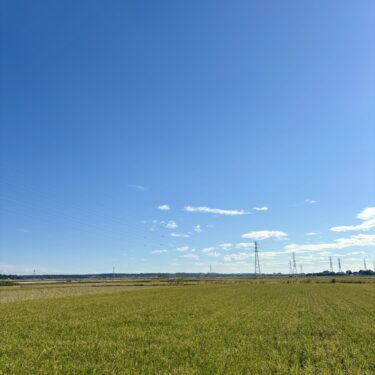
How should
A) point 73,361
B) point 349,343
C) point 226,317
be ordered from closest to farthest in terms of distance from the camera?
point 73,361 → point 349,343 → point 226,317

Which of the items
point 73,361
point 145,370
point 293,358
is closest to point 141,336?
point 73,361

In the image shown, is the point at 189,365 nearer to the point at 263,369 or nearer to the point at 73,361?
the point at 263,369

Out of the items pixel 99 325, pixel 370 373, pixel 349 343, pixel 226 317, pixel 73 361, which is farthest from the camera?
pixel 226 317

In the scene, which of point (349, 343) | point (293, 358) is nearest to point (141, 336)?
point (293, 358)

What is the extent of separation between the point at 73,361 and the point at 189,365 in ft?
18.6

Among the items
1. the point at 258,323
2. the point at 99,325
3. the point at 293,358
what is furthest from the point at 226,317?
the point at 293,358

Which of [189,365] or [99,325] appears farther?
[99,325]

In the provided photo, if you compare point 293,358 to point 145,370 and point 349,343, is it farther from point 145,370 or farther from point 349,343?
point 145,370

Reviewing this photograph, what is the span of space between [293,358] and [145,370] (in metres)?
7.31

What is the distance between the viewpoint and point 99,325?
2725 cm

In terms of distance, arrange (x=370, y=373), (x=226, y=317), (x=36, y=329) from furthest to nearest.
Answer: (x=226, y=317) < (x=36, y=329) < (x=370, y=373)

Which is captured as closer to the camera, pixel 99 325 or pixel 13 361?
pixel 13 361

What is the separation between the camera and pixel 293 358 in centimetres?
1661

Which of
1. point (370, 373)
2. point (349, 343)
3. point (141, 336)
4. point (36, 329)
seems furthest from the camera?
point (36, 329)
